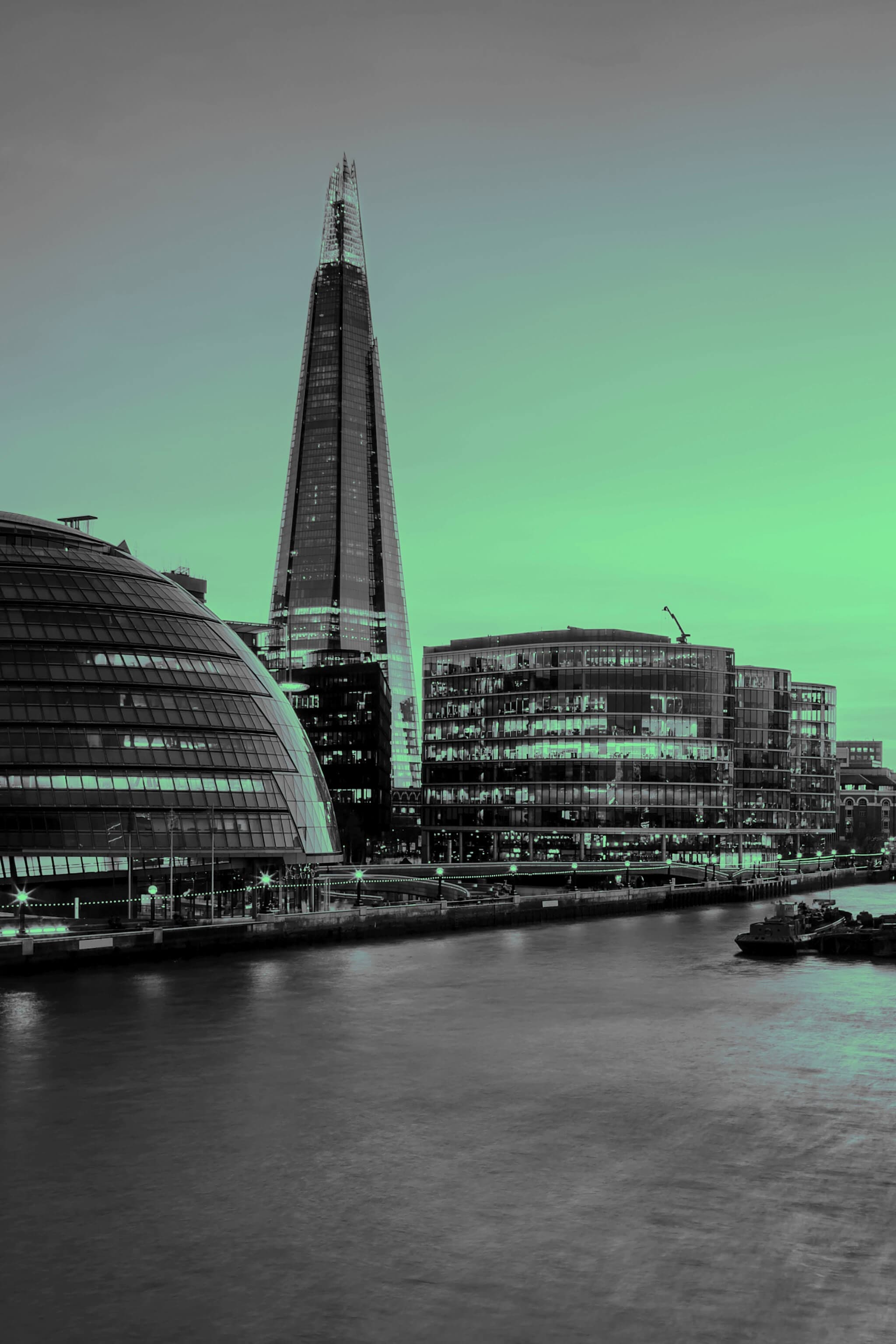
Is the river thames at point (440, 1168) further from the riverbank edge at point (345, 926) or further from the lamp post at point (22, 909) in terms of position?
the lamp post at point (22, 909)

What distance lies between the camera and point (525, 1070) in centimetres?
5375

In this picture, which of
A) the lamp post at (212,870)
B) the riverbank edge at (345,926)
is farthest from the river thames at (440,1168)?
the lamp post at (212,870)

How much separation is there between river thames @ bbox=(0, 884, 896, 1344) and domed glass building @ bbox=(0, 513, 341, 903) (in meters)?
21.0

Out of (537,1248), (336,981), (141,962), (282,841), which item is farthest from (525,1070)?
(282,841)

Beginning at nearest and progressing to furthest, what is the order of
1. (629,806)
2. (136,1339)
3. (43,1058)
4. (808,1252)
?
1. (136,1339)
2. (808,1252)
3. (43,1058)
4. (629,806)

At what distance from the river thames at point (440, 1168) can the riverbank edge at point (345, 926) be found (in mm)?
5548

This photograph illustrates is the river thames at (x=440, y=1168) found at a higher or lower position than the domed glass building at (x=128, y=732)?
lower

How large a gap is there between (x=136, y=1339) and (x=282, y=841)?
75.9 m

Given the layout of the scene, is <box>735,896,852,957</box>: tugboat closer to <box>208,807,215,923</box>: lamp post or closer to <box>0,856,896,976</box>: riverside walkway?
<box>0,856,896,976</box>: riverside walkway

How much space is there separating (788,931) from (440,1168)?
72.1m

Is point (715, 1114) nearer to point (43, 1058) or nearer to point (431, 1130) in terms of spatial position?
point (431, 1130)

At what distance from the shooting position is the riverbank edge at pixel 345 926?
8000 centimetres

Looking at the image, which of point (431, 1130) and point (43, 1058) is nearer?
point (431, 1130)

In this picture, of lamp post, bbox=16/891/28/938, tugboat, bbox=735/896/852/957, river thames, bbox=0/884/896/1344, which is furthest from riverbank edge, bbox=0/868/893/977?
tugboat, bbox=735/896/852/957
